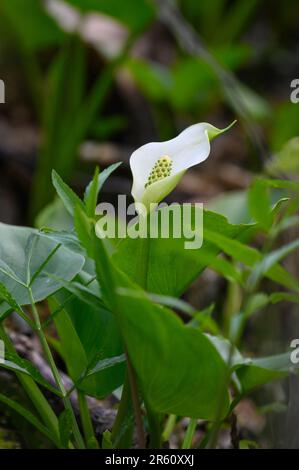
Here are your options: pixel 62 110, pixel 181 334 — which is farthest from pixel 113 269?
pixel 62 110

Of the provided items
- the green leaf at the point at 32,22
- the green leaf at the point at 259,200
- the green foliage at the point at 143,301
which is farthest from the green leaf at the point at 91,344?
the green leaf at the point at 32,22

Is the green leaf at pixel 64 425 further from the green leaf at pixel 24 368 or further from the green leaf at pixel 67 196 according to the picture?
the green leaf at pixel 67 196

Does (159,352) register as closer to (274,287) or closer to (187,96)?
(274,287)

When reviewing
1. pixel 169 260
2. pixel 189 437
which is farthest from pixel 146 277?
pixel 189 437

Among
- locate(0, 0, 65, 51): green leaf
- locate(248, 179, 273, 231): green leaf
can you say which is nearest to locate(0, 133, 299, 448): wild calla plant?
locate(248, 179, 273, 231): green leaf

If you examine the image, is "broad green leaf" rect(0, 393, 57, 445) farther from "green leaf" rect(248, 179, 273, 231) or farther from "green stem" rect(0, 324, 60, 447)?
"green leaf" rect(248, 179, 273, 231)

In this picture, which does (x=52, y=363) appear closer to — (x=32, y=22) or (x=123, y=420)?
(x=123, y=420)
